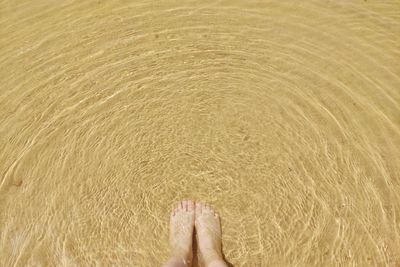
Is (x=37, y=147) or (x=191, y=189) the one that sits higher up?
(x=37, y=147)

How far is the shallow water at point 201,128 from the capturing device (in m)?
2.78

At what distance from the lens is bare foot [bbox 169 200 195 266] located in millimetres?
2746

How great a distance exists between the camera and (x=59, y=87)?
3090 mm

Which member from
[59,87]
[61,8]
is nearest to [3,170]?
[59,87]

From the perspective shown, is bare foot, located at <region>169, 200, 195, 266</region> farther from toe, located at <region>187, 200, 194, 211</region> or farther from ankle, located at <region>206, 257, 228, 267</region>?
ankle, located at <region>206, 257, 228, 267</region>

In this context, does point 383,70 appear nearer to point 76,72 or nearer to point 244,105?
point 244,105

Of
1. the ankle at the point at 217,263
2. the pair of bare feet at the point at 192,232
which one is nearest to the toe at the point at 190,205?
the pair of bare feet at the point at 192,232

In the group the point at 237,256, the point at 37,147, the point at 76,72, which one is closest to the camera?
the point at 237,256

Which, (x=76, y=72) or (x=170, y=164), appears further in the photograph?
(x=76, y=72)

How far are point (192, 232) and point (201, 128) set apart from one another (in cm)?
59

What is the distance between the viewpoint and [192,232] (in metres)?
2.88

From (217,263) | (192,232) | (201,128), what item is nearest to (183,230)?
(192,232)

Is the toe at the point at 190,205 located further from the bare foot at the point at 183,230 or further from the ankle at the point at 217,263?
the ankle at the point at 217,263

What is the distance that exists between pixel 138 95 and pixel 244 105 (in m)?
0.62
